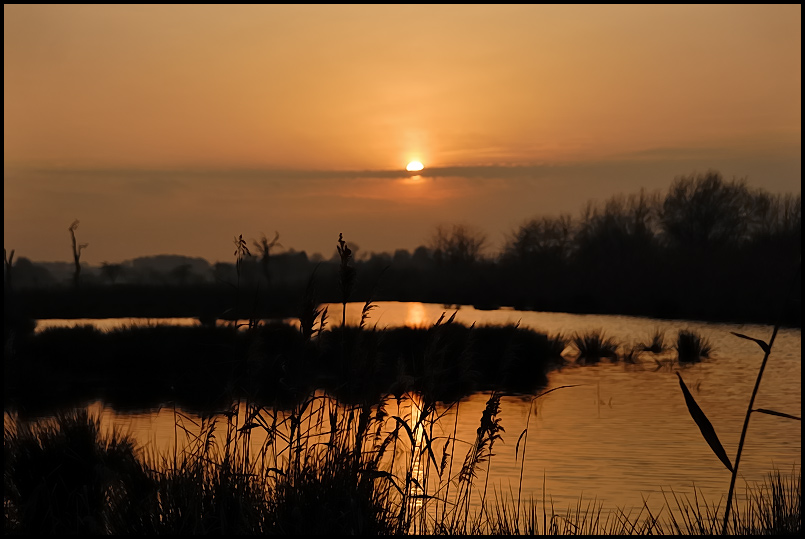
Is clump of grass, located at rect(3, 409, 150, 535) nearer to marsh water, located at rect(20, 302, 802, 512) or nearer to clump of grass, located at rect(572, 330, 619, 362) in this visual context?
marsh water, located at rect(20, 302, 802, 512)

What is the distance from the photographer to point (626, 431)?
13.5 metres

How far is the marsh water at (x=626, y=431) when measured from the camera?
9617 mm

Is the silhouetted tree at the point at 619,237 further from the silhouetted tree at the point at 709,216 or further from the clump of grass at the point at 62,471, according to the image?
the clump of grass at the point at 62,471

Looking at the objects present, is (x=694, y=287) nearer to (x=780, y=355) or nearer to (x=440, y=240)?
(x=780, y=355)

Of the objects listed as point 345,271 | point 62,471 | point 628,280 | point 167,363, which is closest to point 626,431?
point 62,471

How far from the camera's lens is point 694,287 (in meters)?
45.6

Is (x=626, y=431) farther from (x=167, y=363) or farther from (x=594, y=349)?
(x=167, y=363)

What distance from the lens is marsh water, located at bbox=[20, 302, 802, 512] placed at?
9617mm

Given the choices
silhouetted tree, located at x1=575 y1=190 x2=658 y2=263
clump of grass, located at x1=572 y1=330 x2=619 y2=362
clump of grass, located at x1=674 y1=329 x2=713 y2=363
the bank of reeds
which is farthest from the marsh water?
silhouetted tree, located at x1=575 y1=190 x2=658 y2=263

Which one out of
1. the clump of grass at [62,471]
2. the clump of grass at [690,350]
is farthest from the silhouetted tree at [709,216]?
the clump of grass at [62,471]

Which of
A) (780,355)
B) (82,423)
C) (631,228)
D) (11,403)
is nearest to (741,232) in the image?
(631,228)

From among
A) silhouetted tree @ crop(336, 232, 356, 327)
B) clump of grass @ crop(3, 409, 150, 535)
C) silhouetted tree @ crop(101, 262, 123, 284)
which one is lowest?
silhouetted tree @ crop(101, 262, 123, 284)

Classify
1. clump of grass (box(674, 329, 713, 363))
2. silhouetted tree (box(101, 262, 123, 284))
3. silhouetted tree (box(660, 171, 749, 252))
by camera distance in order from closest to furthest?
clump of grass (box(674, 329, 713, 363)) < silhouetted tree (box(660, 171, 749, 252)) < silhouetted tree (box(101, 262, 123, 284))

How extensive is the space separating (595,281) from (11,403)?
4178cm
